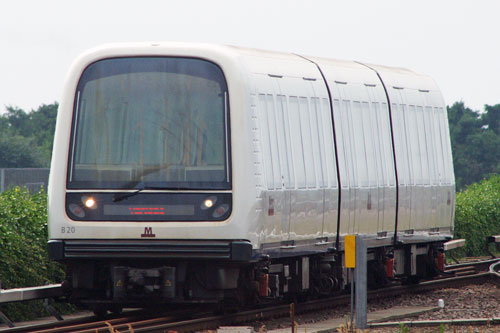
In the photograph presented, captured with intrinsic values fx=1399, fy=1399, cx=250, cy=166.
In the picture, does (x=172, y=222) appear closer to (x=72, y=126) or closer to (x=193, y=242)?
(x=193, y=242)

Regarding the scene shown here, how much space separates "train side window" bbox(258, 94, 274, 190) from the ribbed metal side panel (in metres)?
1.18

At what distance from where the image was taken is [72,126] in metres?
15.7

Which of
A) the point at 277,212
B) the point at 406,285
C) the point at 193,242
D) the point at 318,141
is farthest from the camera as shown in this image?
the point at 406,285

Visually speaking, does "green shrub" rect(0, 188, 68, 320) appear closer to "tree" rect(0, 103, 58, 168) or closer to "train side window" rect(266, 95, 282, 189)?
"train side window" rect(266, 95, 282, 189)

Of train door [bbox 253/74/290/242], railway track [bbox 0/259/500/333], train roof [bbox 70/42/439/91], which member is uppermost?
train roof [bbox 70/42/439/91]

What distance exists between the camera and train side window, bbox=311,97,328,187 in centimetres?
1769

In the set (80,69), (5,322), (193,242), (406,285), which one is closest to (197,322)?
(193,242)

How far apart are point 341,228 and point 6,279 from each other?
14.6 feet

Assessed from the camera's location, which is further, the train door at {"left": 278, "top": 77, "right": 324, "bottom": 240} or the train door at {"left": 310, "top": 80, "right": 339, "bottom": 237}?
the train door at {"left": 310, "top": 80, "right": 339, "bottom": 237}

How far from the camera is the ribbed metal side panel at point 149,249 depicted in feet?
50.0

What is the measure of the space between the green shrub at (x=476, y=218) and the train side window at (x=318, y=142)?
16.5 meters

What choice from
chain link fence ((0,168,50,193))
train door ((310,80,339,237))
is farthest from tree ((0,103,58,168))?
train door ((310,80,339,237))

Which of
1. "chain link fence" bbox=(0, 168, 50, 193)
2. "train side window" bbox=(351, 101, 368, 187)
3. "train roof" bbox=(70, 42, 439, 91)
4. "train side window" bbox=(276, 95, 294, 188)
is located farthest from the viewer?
"chain link fence" bbox=(0, 168, 50, 193)

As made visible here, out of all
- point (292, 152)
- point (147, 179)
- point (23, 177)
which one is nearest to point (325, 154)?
point (292, 152)
